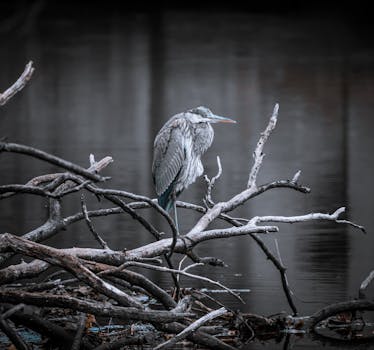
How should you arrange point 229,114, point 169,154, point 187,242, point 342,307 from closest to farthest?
point 187,242 → point 342,307 → point 169,154 → point 229,114

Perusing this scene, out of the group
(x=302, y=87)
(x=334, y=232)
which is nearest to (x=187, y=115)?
(x=334, y=232)

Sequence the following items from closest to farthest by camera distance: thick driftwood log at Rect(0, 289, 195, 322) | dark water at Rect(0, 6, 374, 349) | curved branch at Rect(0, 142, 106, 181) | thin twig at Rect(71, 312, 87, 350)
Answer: curved branch at Rect(0, 142, 106, 181), thick driftwood log at Rect(0, 289, 195, 322), thin twig at Rect(71, 312, 87, 350), dark water at Rect(0, 6, 374, 349)

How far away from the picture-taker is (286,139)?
1141 cm

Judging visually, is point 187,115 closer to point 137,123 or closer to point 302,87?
point 137,123

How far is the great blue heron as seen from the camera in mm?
6328

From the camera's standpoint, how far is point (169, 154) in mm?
6363

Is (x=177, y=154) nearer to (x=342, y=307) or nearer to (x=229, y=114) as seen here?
(x=342, y=307)

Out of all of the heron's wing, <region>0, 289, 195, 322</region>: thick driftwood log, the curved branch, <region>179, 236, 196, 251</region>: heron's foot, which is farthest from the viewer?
the heron's wing

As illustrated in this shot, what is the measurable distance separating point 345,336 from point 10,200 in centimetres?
424

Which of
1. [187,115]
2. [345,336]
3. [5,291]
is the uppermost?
[187,115]

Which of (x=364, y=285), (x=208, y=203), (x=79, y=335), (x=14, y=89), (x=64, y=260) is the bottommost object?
(x=79, y=335)

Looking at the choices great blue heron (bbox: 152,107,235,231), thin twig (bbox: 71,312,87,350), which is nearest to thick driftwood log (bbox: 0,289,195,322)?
thin twig (bbox: 71,312,87,350)

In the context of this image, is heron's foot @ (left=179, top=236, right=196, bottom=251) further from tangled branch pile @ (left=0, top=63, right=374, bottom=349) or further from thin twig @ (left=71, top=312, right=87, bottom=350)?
thin twig @ (left=71, top=312, right=87, bottom=350)

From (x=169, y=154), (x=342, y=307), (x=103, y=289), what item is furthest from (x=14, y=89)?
(x=169, y=154)
